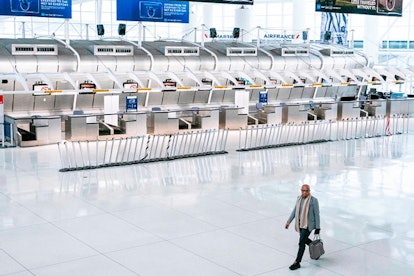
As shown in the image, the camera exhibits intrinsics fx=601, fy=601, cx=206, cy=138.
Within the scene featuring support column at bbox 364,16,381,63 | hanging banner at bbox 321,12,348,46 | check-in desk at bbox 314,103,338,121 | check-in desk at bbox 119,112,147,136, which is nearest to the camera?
check-in desk at bbox 119,112,147,136

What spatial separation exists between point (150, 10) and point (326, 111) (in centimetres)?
1011

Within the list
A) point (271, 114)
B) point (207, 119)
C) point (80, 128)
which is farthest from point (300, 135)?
point (80, 128)

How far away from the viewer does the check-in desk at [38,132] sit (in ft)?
65.6

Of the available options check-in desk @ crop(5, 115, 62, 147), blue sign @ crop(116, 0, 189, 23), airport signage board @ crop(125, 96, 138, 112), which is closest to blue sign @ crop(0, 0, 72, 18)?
blue sign @ crop(116, 0, 189, 23)

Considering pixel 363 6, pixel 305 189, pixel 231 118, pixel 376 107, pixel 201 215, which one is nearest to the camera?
pixel 305 189

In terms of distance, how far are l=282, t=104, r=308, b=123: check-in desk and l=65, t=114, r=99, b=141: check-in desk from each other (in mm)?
9653

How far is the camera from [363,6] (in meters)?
21.7

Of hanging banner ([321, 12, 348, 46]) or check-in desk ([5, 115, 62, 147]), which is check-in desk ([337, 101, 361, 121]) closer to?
hanging banner ([321, 12, 348, 46])

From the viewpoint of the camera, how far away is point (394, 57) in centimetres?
4691

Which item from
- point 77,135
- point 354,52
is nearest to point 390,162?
point 77,135

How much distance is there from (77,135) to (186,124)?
16.5ft

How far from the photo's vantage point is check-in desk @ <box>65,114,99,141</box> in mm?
21062

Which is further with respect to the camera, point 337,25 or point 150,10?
point 337,25

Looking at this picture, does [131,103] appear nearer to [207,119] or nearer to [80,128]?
[80,128]
